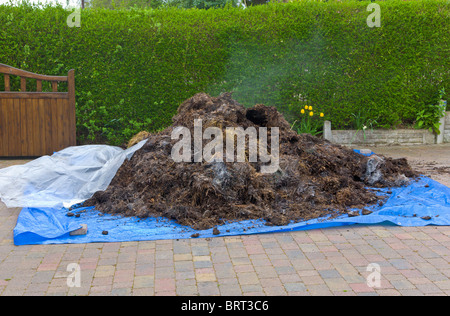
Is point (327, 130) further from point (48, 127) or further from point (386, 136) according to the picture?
point (48, 127)

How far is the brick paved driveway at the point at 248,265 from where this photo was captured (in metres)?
3.44

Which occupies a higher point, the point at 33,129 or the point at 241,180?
the point at 33,129

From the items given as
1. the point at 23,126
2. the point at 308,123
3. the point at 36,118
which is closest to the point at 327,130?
the point at 308,123

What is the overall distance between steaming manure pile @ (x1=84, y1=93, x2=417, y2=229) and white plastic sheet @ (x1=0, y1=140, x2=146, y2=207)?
21cm

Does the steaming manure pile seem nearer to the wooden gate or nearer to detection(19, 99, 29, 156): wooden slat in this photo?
the wooden gate

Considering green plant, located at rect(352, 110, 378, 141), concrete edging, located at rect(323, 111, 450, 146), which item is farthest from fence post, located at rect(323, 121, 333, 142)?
green plant, located at rect(352, 110, 378, 141)

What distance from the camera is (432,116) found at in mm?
9828

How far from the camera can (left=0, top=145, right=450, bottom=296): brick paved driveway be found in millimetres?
3443

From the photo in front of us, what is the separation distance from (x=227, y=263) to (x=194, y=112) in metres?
3.14

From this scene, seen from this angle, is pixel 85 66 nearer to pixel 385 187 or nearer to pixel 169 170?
pixel 169 170

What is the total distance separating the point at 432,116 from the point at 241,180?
653 centimetres

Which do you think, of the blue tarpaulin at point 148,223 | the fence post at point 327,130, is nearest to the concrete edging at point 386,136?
the fence post at point 327,130

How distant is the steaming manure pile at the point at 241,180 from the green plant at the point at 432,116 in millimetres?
3541

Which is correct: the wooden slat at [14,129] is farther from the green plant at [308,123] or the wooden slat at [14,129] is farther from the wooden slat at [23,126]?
the green plant at [308,123]
